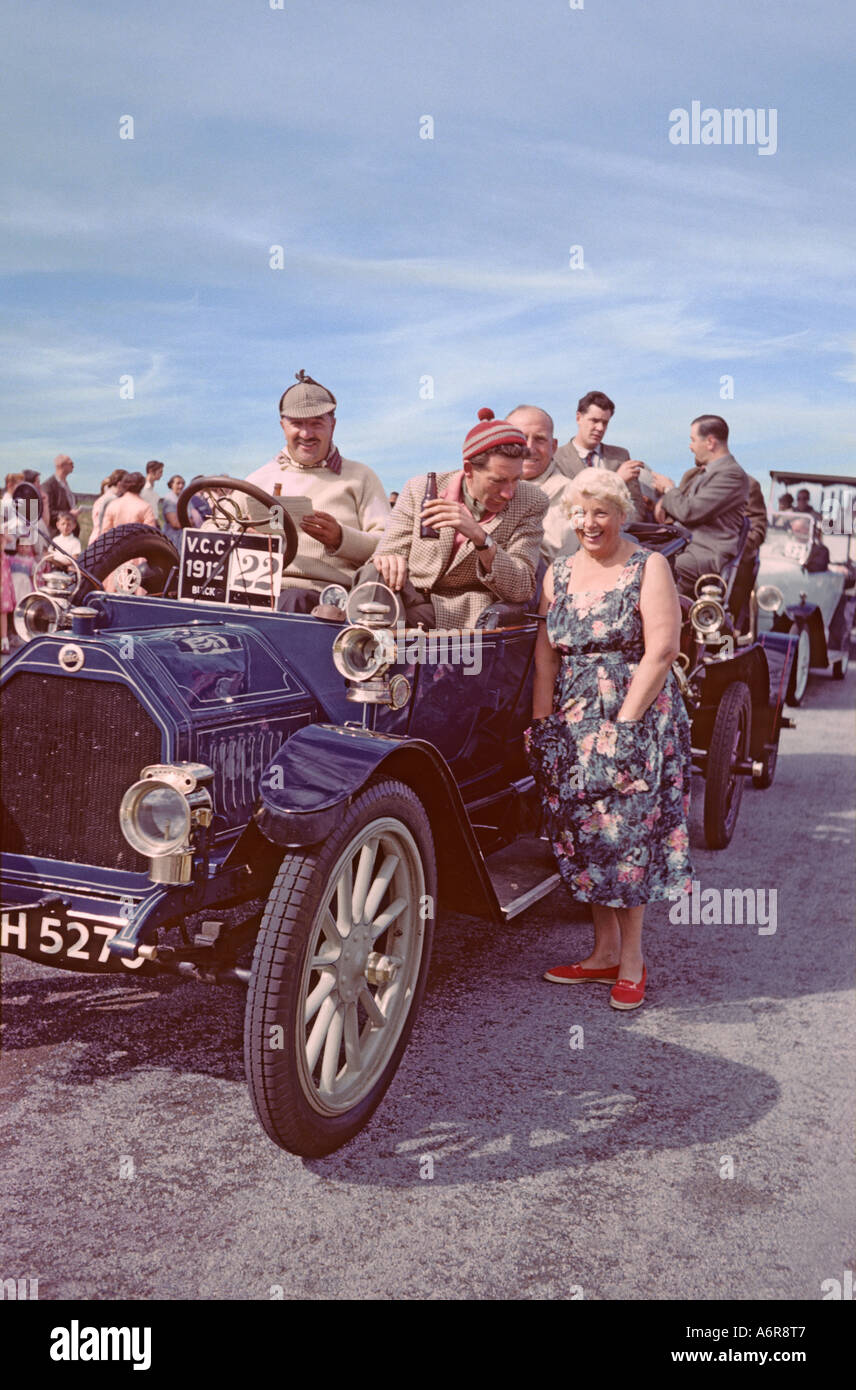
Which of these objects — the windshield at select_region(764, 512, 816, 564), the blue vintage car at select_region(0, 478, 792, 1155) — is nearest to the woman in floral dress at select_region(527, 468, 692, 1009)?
the blue vintage car at select_region(0, 478, 792, 1155)

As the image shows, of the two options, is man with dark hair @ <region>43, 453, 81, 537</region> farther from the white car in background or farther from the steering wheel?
the steering wheel

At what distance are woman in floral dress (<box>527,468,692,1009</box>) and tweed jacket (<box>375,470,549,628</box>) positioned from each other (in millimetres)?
251

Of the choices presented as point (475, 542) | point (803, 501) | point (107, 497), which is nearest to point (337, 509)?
point (475, 542)

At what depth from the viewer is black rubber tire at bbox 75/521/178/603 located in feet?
15.1

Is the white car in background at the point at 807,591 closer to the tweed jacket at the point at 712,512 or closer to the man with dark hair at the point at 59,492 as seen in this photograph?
the tweed jacket at the point at 712,512

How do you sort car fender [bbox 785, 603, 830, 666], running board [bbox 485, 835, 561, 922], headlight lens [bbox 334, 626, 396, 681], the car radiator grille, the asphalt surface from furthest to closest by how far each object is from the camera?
car fender [bbox 785, 603, 830, 666], running board [bbox 485, 835, 561, 922], headlight lens [bbox 334, 626, 396, 681], the car radiator grille, the asphalt surface

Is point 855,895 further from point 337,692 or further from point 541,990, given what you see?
point 337,692

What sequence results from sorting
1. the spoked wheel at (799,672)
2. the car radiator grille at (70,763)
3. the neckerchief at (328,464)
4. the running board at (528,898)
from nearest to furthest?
the car radiator grille at (70,763), the running board at (528,898), the neckerchief at (328,464), the spoked wheel at (799,672)

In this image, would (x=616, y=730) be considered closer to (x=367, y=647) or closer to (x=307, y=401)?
(x=367, y=647)

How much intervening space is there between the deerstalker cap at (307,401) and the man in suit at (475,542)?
→ 0.62m

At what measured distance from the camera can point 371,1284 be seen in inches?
93.6

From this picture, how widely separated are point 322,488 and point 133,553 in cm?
81

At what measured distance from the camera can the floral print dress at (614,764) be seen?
12.7 feet

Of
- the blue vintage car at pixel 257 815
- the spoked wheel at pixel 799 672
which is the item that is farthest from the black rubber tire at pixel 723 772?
the spoked wheel at pixel 799 672
